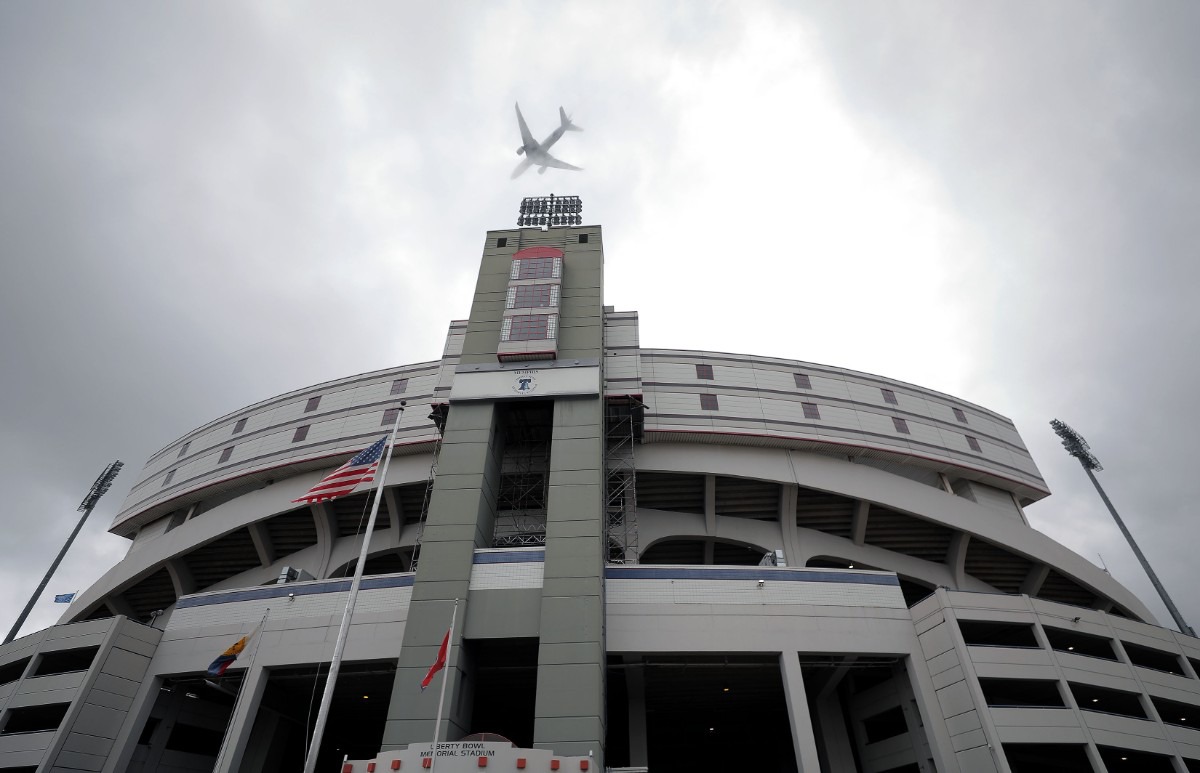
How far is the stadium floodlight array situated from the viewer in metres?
45.8

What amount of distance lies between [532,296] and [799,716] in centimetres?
2551

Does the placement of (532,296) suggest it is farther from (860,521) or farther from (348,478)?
(860,521)

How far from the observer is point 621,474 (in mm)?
36938

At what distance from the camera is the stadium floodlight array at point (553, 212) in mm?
45781

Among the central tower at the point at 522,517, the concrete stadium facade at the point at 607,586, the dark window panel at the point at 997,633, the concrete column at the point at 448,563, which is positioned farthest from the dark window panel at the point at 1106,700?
the concrete column at the point at 448,563

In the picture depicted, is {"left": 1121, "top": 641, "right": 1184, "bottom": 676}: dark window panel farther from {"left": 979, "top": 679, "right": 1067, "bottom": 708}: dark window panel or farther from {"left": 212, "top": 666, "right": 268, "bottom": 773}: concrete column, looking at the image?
{"left": 212, "top": 666, "right": 268, "bottom": 773}: concrete column

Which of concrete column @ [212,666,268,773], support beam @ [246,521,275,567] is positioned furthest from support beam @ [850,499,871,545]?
support beam @ [246,521,275,567]

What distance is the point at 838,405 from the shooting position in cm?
4209

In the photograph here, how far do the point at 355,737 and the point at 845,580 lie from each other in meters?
33.9

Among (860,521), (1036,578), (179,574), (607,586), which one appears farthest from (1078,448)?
(179,574)

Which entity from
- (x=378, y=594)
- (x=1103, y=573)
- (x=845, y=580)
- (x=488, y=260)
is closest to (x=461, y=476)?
(x=378, y=594)

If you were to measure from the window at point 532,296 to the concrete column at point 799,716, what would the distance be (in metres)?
22.2

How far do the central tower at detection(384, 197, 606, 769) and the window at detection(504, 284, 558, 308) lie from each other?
0.09 meters

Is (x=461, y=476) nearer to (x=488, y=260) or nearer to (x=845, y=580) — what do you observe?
(x=488, y=260)
